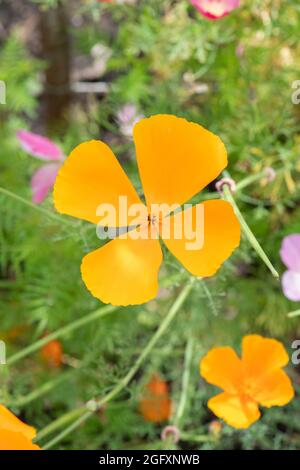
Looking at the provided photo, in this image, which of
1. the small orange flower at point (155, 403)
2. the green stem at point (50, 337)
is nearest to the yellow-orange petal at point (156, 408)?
the small orange flower at point (155, 403)

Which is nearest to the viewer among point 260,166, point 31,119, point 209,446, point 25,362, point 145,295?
point 145,295

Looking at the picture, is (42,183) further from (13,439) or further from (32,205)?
(13,439)

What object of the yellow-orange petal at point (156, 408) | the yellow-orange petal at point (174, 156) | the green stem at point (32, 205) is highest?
the yellow-orange petal at point (174, 156)

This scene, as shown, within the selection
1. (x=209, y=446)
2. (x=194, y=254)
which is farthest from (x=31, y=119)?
(x=194, y=254)

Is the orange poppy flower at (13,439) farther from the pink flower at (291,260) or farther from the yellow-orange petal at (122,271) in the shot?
the pink flower at (291,260)

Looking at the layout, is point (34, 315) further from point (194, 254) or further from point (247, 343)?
point (194, 254)

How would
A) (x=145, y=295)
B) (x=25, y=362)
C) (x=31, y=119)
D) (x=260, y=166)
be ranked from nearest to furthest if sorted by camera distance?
(x=145, y=295), (x=260, y=166), (x=25, y=362), (x=31, y=119)

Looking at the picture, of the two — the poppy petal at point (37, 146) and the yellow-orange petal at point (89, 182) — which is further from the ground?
the yellow-orange petal at point (89, 182)
